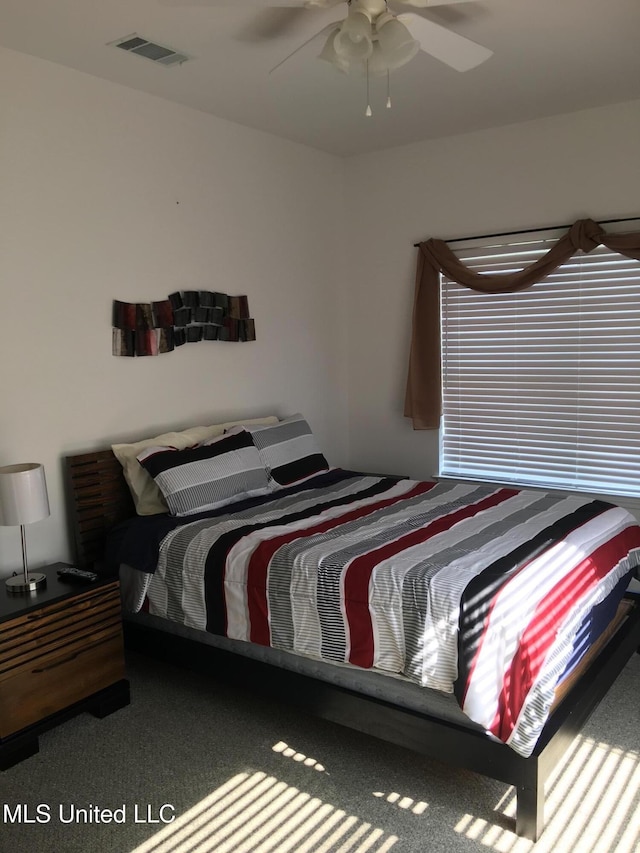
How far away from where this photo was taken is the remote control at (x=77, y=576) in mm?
2908

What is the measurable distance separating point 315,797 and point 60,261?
247 cm

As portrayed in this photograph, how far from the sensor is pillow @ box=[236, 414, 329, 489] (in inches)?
151

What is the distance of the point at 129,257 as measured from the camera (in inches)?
141

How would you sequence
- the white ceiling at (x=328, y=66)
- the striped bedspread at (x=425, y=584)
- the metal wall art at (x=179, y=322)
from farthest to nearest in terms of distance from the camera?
the metal wall art at (x=179, y=322)
the white ceiling at (x=328, y=66)
the striped bedspread at (x=425, y=584)

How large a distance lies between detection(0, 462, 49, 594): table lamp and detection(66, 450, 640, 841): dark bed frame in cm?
48

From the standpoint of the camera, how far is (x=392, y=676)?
94.2 inches

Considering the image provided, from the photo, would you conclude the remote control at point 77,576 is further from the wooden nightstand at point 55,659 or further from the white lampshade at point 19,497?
the white lampshade at point 19,497

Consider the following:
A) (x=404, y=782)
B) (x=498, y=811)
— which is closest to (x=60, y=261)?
(x=404, y=782)

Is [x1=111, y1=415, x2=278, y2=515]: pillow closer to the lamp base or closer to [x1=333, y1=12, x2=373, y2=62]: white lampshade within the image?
the lamp base

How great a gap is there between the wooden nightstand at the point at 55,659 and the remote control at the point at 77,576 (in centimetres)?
3

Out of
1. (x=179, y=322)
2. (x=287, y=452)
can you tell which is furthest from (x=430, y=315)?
(x=179, y=322)

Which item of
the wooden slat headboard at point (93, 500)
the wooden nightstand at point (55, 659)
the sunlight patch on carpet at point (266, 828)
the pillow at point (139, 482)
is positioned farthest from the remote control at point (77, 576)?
the sunlight patch on carpet at point (266, 828)

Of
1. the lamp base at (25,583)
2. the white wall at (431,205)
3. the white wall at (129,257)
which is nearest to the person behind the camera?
the lamp base at (25,583)

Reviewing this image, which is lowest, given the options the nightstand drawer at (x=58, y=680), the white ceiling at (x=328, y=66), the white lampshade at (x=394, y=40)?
the nightstand drawer at (x=58, y=680)
